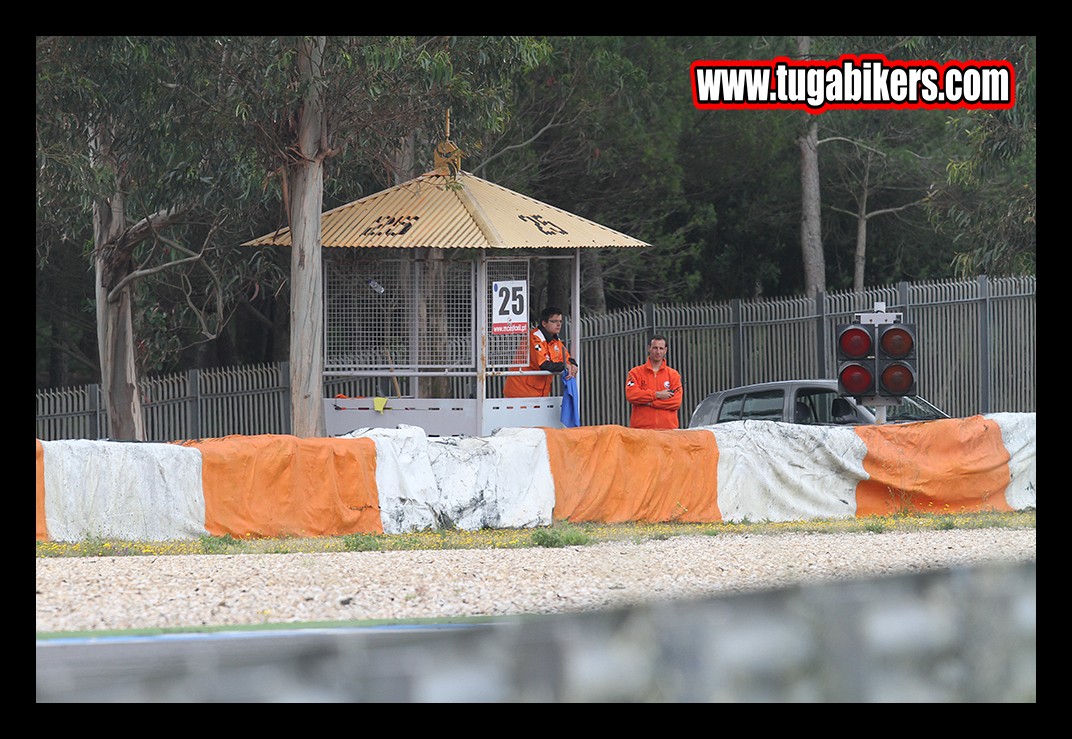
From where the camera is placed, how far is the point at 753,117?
2897 cm

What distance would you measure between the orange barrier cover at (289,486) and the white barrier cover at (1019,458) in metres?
7.48

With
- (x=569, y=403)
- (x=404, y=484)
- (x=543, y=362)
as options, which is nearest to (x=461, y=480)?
(x=404, y=484)

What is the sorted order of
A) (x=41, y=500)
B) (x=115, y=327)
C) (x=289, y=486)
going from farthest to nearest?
(x=115, y=327), (x=289, y=486), (x=41, y=500)

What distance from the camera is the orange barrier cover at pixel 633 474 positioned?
52.1 ft

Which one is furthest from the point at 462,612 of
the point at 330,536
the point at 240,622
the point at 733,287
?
the point at 733,287

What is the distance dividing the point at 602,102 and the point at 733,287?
796cm

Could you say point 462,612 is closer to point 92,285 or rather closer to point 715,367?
point 715,367

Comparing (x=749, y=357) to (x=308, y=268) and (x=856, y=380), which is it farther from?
(x=856, y=380)

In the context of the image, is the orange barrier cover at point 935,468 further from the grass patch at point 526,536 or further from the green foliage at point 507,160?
the green foliage at point 507,160

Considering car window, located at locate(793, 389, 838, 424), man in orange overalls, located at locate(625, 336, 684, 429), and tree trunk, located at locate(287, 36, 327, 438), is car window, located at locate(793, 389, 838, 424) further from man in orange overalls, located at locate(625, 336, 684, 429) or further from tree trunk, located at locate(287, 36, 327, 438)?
tree trunk, located at locate(287, 36, 327, 438)

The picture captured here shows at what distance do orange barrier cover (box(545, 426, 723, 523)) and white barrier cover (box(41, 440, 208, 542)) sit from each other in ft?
12.8

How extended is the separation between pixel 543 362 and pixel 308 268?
10.7 feet

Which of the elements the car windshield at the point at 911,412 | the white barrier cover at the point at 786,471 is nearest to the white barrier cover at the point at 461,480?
the white barrier cover at the point at 786,471

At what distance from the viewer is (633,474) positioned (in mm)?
16109
